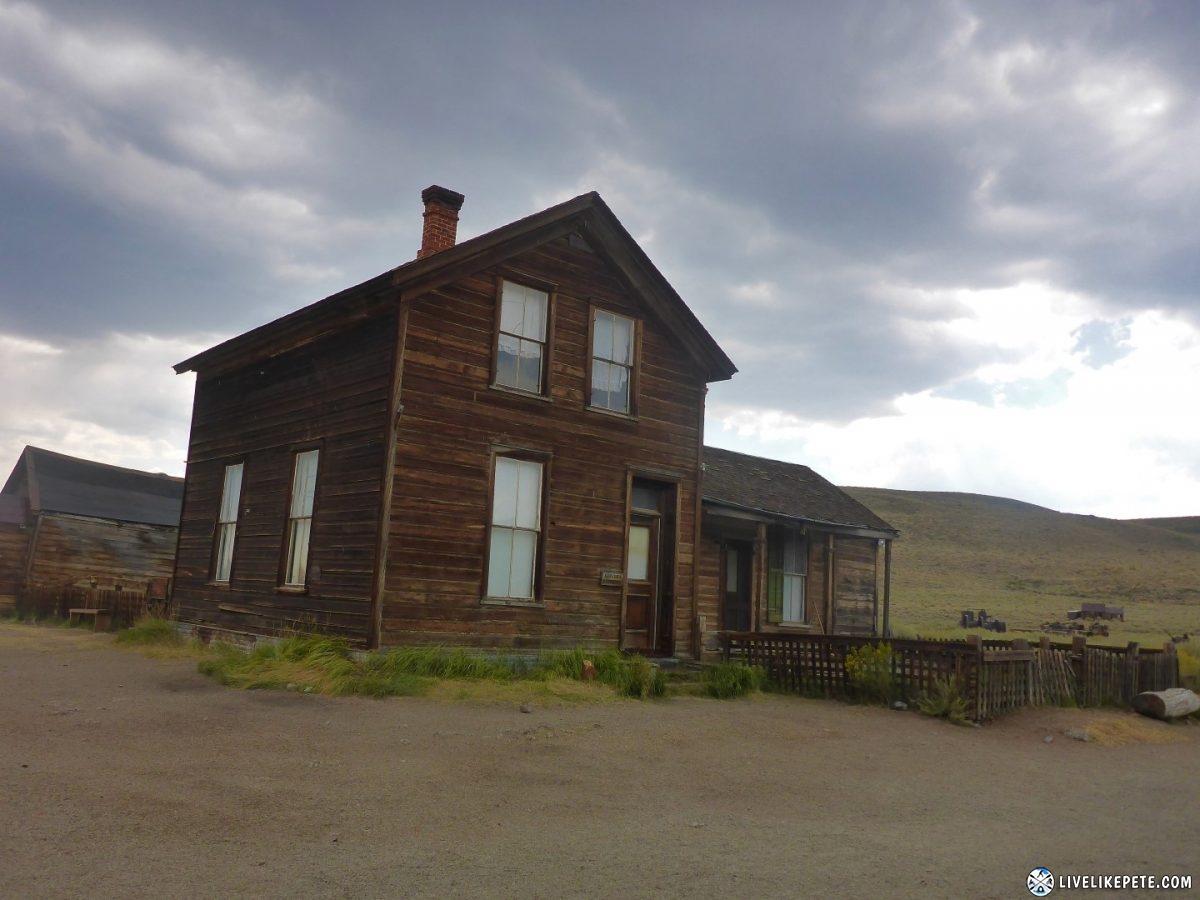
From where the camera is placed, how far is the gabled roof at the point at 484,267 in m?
13.1

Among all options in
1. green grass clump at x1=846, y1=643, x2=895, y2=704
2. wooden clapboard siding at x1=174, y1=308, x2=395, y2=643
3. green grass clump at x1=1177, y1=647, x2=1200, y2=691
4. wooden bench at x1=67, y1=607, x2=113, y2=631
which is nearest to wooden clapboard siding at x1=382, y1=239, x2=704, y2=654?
wooden clapboard siding at x1=174, y1=308, x2=395, y2=643

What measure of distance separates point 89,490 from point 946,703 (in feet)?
87.2

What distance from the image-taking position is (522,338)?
14.4 metres

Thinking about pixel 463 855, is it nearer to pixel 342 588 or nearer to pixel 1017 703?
pixel 342 588

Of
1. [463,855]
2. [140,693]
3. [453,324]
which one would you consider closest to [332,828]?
[463,855]

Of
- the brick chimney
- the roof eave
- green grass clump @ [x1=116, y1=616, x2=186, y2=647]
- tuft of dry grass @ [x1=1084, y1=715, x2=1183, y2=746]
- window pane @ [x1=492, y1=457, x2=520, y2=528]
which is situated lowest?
tuft of dry grass @ [x1=1084, y1=715, x2=1183, y2=746]

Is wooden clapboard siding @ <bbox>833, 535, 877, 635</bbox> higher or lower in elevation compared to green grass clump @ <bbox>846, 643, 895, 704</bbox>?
higher

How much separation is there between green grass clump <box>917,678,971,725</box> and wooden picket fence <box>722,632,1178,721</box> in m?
0.10

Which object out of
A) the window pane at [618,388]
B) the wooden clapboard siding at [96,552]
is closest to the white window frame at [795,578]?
the window pane at [618,388]

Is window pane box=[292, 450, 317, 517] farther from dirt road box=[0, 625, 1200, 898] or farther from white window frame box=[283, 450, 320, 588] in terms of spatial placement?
dirt road box=[0, 625, 1200, 898]

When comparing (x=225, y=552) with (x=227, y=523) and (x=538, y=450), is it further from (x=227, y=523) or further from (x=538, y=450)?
(x=538, y=450)

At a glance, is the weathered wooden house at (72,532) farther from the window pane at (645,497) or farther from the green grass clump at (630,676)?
the green grass clump at (630,676)

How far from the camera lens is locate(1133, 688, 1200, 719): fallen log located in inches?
538

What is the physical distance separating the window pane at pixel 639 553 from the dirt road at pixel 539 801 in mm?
4459
